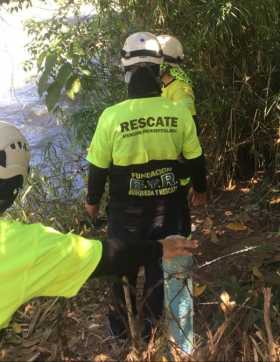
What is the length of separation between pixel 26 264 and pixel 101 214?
4152mm

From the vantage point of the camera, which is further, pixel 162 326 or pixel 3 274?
pixel 162 326

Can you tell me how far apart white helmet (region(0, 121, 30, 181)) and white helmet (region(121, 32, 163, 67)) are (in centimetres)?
108

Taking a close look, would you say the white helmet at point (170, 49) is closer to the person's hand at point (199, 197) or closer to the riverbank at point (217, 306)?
the person's hand at point (199, 197)

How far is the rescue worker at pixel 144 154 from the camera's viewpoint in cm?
312

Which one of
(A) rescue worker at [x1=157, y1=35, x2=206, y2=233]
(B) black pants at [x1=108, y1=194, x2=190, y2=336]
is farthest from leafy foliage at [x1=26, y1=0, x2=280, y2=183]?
(B) black pants at [x1=108, y1=194, x2=190, y2=336]

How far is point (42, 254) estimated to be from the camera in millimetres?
1837

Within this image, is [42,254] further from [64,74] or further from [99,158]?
[64,74]

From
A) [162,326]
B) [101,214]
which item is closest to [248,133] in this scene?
[101,214]

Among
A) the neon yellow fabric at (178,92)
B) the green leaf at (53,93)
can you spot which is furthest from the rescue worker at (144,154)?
the green leaf at (53,93)

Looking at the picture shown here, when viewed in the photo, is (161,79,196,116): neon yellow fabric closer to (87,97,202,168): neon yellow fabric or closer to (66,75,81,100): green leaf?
(66,75,81,100): green leaf

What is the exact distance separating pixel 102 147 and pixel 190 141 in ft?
1.69

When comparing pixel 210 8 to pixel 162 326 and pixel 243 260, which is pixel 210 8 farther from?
pixel 162 326

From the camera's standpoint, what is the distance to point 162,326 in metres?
2.04

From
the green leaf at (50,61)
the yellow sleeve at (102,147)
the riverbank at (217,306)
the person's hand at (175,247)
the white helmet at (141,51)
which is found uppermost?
the white helmet at (141,51)
